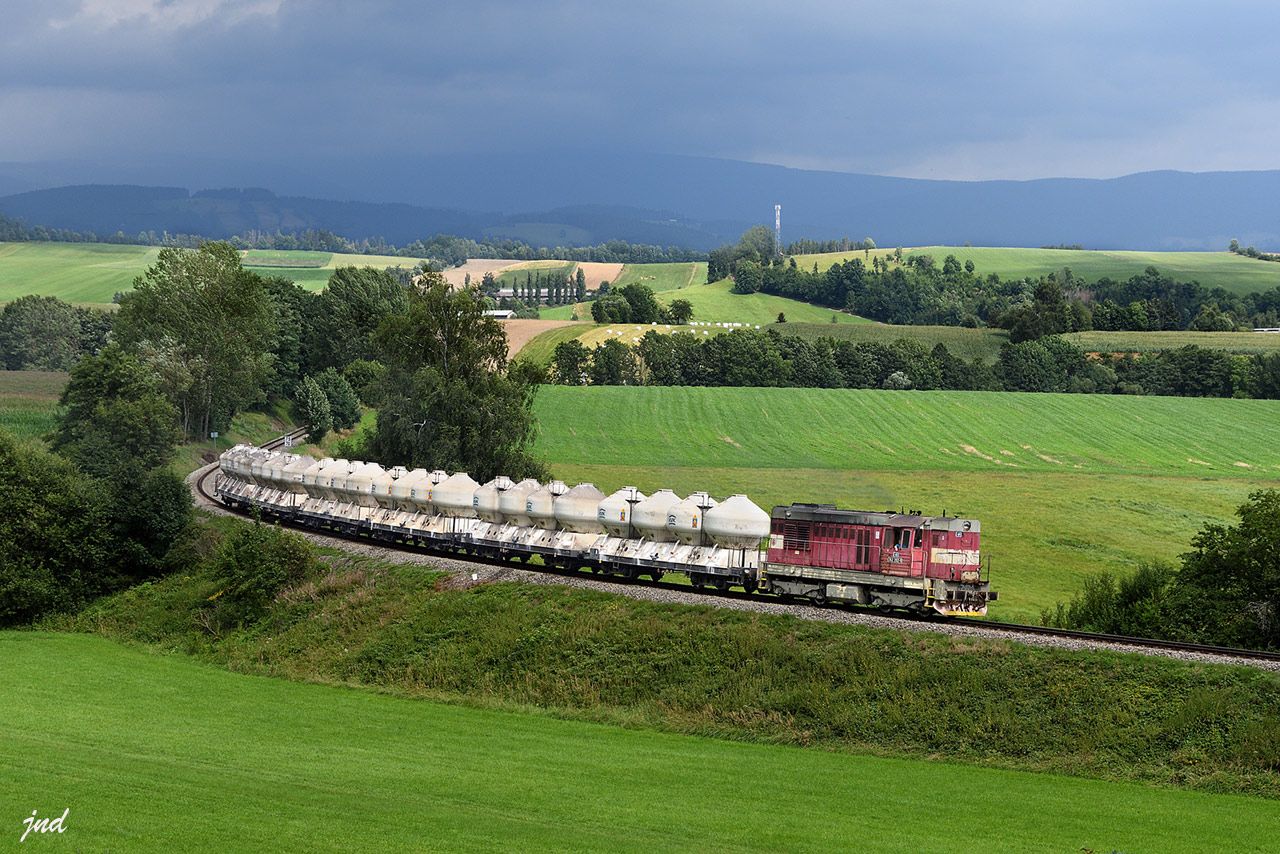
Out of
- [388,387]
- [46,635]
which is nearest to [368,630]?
[46,635]

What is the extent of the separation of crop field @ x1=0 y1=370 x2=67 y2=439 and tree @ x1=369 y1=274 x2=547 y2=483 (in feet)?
97.4

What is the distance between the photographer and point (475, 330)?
82.9 m

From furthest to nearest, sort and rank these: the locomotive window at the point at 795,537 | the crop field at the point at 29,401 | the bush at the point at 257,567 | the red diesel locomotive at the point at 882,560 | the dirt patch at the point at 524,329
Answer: the dirt patch at the point at 524,329, the crop field at the point at 29,401, the bush at the point at 257,567, the locomotive window at the point at 795,537, the red diesel locomotive at the point at 882,560

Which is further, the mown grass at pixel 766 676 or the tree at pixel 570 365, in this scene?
the tree at pixel 570 365

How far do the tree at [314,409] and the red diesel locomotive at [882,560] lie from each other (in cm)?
7598

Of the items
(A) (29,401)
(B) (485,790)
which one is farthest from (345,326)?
(B) (485,790)

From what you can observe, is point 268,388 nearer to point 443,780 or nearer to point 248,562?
point 248,562

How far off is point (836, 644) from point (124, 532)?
39011 millimetres

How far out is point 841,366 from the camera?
146 metres

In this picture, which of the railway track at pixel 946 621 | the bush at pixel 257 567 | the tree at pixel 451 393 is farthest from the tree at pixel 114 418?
the bush at pixel 257 567

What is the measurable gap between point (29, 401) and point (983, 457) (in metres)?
87.1

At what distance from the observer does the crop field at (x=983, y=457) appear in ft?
251

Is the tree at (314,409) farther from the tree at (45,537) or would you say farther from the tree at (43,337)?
the tree at (43,337)

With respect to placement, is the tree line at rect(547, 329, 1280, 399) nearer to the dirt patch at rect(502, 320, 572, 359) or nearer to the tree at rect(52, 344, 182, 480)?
the dirt patch at rect(502, 320, 572, 359)
